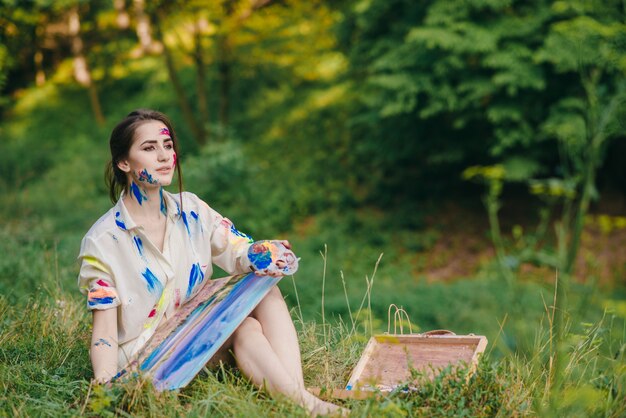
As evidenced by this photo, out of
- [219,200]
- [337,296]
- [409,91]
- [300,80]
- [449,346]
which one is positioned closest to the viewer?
[449,346]

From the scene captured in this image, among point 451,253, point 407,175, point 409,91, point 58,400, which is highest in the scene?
point 409,91

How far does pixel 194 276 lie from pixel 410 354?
0.98m

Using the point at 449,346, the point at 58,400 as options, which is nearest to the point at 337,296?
the point at 449,346

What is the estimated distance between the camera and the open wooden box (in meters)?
2.82

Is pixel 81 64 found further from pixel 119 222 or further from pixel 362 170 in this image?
pixel 119 222

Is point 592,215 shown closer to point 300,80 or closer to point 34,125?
point 300,80

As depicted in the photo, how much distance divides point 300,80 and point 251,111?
1031 millimetres

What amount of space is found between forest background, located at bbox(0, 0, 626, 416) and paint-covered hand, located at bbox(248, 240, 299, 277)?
1.55 ft

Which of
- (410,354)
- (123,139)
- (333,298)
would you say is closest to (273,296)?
(410,354)

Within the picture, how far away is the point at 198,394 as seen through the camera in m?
2.57

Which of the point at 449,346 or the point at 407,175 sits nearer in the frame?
the point at 449,346

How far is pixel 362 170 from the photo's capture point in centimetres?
1024

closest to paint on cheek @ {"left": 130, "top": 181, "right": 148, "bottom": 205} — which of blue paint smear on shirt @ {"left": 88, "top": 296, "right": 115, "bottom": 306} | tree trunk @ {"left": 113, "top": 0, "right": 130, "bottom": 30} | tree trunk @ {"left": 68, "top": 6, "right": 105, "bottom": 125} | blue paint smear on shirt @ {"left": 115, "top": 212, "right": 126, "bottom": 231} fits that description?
blue paint smear on shirt @ {"left": 115, "top": 212, "right": 126, "bottom": 231}

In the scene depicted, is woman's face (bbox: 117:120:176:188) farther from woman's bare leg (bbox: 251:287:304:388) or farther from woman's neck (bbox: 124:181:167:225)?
woman's bare leg (bbox: 251:287:304:388)
